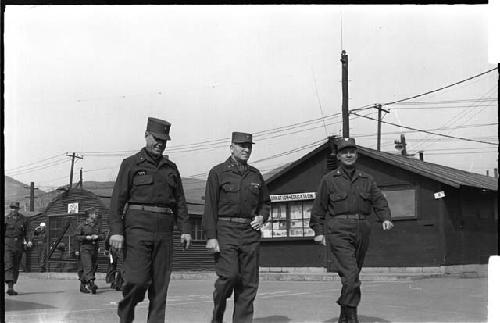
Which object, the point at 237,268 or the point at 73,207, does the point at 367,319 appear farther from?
the point at 73,207

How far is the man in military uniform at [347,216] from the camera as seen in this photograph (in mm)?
8211

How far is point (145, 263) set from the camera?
23.6ft

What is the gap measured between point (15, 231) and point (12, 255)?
0.55m

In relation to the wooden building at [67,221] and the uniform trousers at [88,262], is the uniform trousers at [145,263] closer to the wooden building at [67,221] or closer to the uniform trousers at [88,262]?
the uniform trousers at [88,262]

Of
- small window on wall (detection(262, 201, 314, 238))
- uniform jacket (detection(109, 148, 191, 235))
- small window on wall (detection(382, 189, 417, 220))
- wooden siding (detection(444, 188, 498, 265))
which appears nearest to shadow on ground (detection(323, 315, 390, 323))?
uniform jacket (detection(109, 148, 191, 235))

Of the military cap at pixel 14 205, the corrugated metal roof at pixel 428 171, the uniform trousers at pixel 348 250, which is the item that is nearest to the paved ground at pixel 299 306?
the uniform trousers at pixel 348 250

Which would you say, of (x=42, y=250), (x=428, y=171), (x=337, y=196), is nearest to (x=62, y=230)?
(x=42, y=250)

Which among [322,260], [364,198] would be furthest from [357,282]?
[322,260]

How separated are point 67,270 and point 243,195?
2522 centimetres

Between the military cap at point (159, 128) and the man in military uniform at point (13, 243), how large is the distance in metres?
8.32

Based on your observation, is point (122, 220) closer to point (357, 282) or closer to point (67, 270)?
point (357, 282)

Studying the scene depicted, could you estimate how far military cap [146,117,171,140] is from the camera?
7.40 metres

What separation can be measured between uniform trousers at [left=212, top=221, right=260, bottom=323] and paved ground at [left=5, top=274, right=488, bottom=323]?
1.43 meters

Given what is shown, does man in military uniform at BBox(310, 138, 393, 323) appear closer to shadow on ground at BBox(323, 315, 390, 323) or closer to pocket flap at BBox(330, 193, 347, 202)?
pocket flap at BBox(330, 193, 347, 202)
